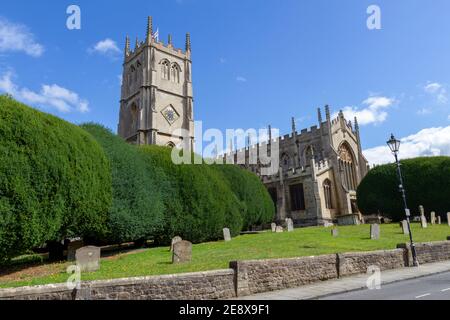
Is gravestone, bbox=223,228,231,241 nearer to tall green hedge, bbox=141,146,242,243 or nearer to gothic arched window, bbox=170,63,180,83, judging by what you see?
tall green hedge, bbox=141,146,242,243

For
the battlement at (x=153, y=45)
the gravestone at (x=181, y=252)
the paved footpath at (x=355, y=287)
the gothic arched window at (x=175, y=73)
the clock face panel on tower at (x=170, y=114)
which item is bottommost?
the paved footpath at (x=355, y=287)

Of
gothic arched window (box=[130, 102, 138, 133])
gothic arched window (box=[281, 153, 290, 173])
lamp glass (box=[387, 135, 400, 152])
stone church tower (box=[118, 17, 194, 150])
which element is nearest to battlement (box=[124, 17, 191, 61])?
stone church tower (box=[118, 17, 194, 150])

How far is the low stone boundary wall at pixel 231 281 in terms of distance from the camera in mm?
6782

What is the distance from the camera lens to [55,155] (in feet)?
43.5

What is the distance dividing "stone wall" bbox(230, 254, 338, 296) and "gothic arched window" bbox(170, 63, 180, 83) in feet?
151

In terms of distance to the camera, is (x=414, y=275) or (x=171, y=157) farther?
(x=171, y=157)

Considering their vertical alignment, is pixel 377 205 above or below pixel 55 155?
below

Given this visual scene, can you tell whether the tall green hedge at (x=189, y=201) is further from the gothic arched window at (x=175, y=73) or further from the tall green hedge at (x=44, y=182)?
the gothic arched window at (x=175, y=73)

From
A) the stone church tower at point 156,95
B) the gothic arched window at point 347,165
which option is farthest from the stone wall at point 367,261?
the stone church tower at point 156,95

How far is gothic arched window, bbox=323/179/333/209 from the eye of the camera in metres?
40.5

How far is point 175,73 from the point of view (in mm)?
53688
